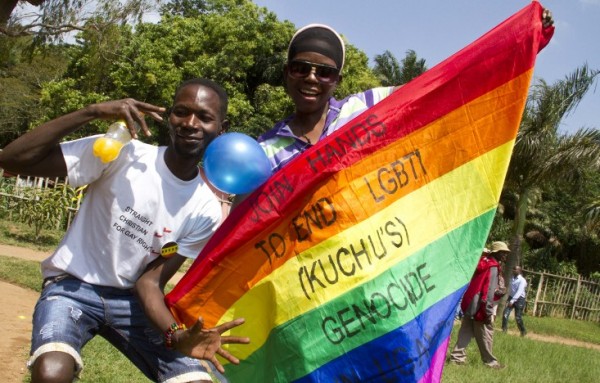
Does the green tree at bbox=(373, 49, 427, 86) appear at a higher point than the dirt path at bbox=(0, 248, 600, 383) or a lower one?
higher

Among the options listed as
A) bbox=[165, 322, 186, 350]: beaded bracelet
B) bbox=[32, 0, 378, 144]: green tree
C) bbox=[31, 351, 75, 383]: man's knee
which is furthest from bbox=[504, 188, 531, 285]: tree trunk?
bbox=[31, 351, 75, 383]: man's knee

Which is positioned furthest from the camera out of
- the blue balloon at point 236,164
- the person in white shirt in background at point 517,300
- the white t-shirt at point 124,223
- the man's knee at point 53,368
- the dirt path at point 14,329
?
the person in white shirt in background at point 517,300

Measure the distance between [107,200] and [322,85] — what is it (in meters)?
1.16

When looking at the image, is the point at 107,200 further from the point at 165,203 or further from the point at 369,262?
the point at 369,262

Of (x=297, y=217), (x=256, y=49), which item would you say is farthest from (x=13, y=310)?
(x=256, y=49)

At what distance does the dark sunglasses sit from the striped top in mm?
169

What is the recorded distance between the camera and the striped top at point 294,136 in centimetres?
329

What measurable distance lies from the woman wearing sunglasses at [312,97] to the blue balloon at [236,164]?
201 mm

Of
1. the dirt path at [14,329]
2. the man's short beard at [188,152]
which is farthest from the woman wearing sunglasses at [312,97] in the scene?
the dirt path at [14,329]

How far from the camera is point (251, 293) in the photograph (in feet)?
10.1

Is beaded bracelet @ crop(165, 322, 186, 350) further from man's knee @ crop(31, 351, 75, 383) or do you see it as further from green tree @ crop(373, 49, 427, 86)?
green tree @ crop(373, 49, 427, 86)

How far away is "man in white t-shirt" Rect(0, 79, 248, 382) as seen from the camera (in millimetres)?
3078

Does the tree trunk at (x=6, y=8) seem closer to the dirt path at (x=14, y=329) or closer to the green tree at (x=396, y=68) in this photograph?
the dirt path at (x=14, y=329)

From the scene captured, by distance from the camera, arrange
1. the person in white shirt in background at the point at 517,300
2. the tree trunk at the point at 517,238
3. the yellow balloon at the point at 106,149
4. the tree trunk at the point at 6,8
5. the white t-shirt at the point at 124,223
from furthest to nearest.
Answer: the tree trunk at the point at 517,238 < the person in white shirt in background at the point at 517,300 < the tree trunk at the point at 6,8 < the white t-shirt at the point at 124,223 < the yellow balloon at the point at 106,149
